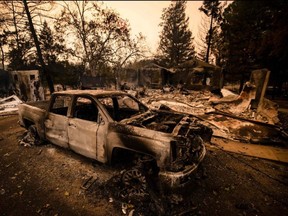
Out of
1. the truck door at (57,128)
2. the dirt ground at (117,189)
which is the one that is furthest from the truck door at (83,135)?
the dirt ground at (117,189)

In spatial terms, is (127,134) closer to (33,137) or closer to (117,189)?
(117,189)

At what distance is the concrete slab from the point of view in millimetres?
4648

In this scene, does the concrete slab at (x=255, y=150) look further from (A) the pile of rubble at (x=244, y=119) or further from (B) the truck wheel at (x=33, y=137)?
(B) the truck wheel at (x=33, y=137)

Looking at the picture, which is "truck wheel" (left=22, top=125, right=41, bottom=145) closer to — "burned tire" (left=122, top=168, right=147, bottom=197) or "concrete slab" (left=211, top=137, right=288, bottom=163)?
"burned tire" (left=122, top=168, right=147, bottom=197)

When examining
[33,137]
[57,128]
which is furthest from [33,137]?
[57,128]

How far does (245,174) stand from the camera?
12.3ft

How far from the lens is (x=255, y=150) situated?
5020 mm

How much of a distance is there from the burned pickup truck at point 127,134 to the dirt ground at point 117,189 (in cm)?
45

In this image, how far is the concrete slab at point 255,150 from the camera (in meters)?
4.65

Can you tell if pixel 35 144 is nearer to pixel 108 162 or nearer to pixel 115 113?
pixel 115 113

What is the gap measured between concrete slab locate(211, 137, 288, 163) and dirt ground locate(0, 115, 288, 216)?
31 centimetres

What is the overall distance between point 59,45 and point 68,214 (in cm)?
2224

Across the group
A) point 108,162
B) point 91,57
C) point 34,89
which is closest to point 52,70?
point 91,57

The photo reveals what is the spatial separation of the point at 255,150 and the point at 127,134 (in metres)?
4.48
